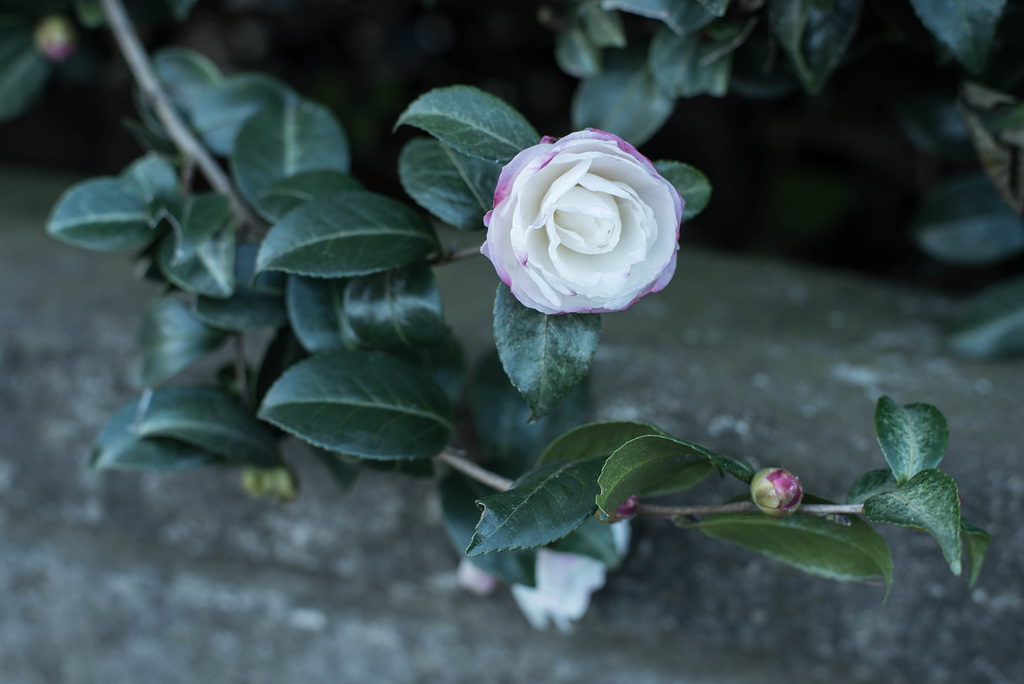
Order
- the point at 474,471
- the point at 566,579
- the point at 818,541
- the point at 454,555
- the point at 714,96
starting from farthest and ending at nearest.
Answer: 1. the point at 714,96
2. the point at 454,555
3. the point at 566,579
4. the point at 474,471
5. the point at 818,541

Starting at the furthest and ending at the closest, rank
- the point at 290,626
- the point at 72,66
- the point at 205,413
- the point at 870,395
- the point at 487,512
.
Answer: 1. the point at 72,66
2. the point at 290,626
3. the point at 870,395
4. the point at 205,413
5. the point at 487,512

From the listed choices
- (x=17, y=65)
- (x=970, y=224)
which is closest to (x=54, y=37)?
(x=17, y=65)

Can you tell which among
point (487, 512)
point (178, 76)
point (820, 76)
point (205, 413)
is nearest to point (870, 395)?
point (820, 76)

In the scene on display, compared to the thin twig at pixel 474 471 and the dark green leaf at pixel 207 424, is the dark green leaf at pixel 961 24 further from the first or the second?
the dark green leaf at pixel 207 424

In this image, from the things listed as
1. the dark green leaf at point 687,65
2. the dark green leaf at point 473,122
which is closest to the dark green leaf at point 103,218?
the dark green leaf at point 473,122

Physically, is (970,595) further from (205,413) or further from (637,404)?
(205,413)

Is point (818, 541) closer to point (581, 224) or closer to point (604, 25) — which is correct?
point (581, 224)
